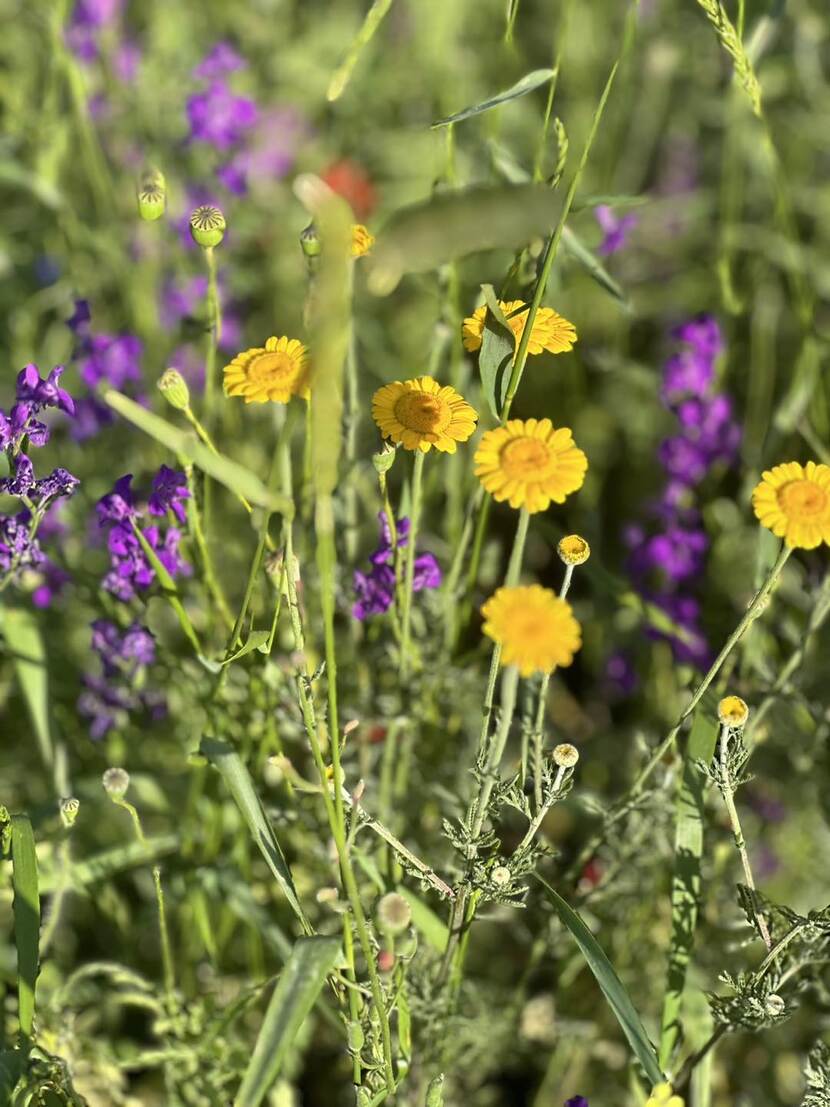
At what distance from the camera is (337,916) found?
1424 mm

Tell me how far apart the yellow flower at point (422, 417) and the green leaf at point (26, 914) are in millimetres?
548

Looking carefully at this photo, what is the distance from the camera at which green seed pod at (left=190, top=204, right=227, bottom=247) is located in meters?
1.10

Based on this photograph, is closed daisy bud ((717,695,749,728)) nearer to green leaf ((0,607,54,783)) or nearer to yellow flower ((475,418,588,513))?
yellow flower ((475,418,588,513))

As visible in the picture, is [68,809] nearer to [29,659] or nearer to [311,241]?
[29,659]

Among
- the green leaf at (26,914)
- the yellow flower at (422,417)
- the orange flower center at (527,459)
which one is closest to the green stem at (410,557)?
the yellow flower at (422,417)

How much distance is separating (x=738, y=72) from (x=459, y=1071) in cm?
129

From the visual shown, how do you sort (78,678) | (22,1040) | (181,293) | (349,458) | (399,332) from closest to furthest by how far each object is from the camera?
(22,1040)
(349,458)
(78,678)
(181,293)
(399,332)

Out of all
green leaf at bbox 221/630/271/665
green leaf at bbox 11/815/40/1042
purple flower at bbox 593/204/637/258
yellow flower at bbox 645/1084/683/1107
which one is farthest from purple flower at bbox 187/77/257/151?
yellow flower at bbox 645/1084/683/1107

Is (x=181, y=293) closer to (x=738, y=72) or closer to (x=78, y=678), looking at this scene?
(x=78, y=678)

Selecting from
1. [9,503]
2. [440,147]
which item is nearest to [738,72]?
[440,147]

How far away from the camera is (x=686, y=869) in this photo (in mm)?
1212

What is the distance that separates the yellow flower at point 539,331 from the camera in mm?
1083

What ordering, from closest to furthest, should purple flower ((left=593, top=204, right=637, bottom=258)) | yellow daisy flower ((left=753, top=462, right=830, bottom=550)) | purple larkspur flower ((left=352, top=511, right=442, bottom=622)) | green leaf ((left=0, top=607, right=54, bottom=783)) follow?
1. yellow daisy flower ((left=753, top=462, right=830, bottom=550))
2. purple larkspur flower ((left=352, top=511, right=442, bottom=622))
3. green leaf ((left=0, top=607, right=54, bottom=783))
4. purple flower ((left=593, top=204, right=637, bottom=258))

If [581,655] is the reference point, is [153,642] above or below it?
above
